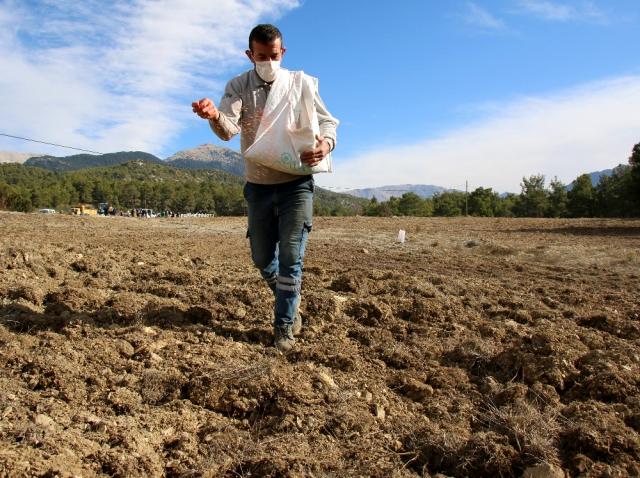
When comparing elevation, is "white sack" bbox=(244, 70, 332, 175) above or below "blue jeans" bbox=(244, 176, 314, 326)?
above

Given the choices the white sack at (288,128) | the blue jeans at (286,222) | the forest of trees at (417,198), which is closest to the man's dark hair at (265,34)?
the white sack at (288,128)

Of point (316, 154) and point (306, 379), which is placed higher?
point (316, 154)

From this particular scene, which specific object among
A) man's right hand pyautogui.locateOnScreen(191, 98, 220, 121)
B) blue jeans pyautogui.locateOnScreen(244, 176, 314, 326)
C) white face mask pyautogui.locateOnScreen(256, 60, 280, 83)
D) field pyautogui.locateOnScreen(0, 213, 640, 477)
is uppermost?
white face mask pyautogui.locateOnScreen(256, 60, 280, 83)

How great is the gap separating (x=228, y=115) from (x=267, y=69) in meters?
0.37

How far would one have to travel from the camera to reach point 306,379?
2.51 m

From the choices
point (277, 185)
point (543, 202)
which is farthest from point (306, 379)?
point (543, 202)

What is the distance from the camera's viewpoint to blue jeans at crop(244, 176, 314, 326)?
3098 mm

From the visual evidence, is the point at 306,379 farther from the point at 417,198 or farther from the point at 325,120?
the point at 417,198

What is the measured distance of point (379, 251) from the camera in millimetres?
9125

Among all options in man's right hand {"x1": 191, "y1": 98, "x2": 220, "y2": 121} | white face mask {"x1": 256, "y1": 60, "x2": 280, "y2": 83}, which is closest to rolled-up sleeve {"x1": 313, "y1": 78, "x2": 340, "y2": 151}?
white face mask {"x1": 256, "y1": 60, "x2": 280, "y2": 83}

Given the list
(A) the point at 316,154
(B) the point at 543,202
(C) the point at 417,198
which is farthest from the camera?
(C) the point at 417,198

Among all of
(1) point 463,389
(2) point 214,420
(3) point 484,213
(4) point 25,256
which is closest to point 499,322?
(1) point 463,389

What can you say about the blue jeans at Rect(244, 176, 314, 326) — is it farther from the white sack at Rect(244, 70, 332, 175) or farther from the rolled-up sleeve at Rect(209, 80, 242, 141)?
the rolled-up sleeve at Rect(209, 80, 242, 141)

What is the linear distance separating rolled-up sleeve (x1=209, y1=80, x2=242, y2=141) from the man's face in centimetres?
24
